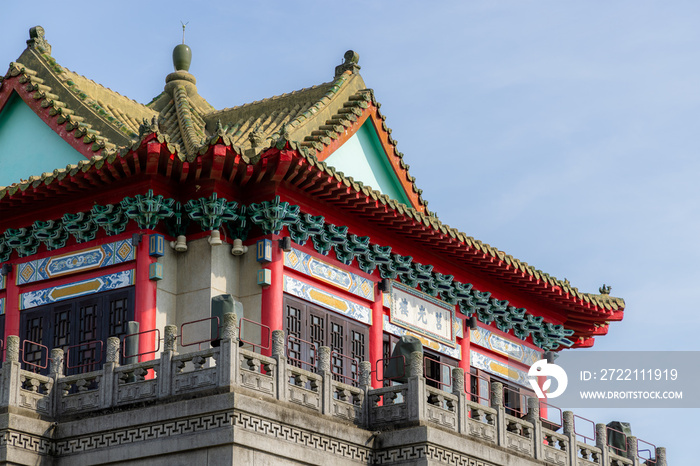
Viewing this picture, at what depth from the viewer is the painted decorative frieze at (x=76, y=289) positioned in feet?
90.2

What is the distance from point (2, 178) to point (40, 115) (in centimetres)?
162

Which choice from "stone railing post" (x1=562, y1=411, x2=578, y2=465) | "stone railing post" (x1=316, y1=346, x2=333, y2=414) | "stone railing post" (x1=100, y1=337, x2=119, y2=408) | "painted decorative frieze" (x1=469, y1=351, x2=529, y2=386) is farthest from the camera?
"painted decorative frieze" (x1=469, y1=351, x2=529, y2=386)

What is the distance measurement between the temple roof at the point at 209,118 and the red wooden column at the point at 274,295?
177 centimetres

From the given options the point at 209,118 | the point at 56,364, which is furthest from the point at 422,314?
the point at 56,364

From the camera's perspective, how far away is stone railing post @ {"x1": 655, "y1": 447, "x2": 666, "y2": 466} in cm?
3216

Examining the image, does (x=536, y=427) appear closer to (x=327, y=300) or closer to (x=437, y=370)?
(x=437, y=370)

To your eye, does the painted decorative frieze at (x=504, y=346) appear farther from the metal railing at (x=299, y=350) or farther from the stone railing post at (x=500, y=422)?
the metal railing at (x=299, y=350)

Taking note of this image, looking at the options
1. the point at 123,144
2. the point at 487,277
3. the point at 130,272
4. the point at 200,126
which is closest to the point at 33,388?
the point at 130,272

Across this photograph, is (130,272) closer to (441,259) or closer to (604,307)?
(441,259)

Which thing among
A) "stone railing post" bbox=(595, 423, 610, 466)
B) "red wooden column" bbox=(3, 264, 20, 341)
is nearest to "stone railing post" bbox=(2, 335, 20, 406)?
"red wooden column" bbox=(3, 264, 20, 341)

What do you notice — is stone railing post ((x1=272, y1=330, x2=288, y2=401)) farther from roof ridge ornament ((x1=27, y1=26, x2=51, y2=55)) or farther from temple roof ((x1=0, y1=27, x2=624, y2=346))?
roof ridge ornament ((x1=27, y1=26, x2=51, y2=55))

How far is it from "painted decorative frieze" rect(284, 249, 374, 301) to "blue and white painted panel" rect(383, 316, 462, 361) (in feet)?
2.45

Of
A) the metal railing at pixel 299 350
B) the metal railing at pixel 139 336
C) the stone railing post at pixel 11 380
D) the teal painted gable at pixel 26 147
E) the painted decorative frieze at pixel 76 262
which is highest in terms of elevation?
the teal painted gable at pixel 26 147

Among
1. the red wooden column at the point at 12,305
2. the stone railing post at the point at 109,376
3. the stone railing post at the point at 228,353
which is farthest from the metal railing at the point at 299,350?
the red wooden column at the point at 12,305
